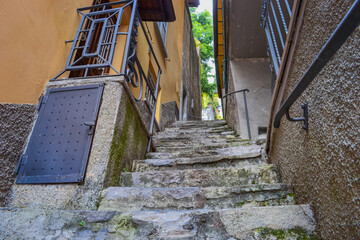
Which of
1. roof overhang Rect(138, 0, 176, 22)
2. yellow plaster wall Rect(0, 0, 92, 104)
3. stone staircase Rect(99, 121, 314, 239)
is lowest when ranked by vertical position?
stone staircase Rect(99, 121, 314, 239)

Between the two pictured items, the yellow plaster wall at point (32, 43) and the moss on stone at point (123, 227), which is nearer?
the moss on stone at point (123, 227)

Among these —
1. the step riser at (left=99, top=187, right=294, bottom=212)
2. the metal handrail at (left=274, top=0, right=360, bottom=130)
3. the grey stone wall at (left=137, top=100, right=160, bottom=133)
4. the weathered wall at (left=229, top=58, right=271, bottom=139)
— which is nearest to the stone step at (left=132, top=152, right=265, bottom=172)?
the step riser at (left=99, top=187, right=294, bottom=212)

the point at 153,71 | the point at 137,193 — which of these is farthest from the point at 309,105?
the point at 153,71

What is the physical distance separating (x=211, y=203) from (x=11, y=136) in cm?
177

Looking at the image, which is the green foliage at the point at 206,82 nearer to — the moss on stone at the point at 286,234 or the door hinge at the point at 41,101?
the door hinge at the point at 41,101

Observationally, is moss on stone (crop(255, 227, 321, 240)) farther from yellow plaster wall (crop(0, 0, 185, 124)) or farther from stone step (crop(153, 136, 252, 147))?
yellow plaster wall (crop(0, 0, 185, 124))

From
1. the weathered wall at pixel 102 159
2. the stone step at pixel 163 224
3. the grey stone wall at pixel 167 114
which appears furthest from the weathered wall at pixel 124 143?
the grey stone wall at pixel 167 114

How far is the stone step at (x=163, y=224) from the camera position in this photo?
55.2 inches

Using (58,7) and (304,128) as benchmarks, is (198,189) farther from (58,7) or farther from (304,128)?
(58,7)

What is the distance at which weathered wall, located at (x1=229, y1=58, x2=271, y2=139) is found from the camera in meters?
4.22

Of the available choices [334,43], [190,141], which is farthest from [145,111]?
[334,43]

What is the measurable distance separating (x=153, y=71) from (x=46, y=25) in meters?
3.47

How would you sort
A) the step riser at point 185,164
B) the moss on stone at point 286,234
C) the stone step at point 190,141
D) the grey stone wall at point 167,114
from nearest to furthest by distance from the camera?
the moss on stone at point 286,234 → the step riser at point 185,164 → the stone step at point 190,141 → the grey stone wall at point 167,114

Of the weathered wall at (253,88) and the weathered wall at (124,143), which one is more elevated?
the weathered wall at (253,88)
